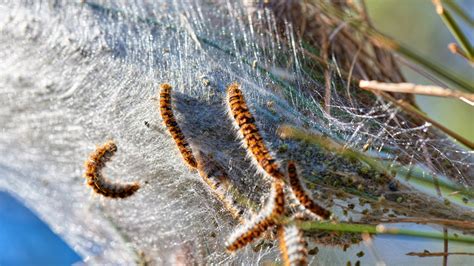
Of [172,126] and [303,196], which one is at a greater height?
[172,126]

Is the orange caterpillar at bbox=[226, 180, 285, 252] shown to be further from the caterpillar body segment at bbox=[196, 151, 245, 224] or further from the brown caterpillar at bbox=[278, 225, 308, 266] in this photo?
the caterpillar body segment at bbox=[196, 151, 245, 224]

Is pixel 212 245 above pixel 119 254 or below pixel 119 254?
above

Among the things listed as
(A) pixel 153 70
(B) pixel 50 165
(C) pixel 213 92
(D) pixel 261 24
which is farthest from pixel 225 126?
(B) pixel 50 165

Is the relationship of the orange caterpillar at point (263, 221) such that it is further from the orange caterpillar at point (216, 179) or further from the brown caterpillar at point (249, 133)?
the orange caterpillar at point (216, 179)

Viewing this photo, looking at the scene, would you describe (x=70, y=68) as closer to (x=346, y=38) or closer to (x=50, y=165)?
(x=50, y=165)

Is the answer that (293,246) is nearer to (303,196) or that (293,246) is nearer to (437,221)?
(303,196)

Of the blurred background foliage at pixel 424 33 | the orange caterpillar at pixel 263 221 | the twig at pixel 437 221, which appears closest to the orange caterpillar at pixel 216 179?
the orange caterpillar at pixel 263 221

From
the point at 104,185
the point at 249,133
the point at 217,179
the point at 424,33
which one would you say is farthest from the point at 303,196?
the point at 424,33
